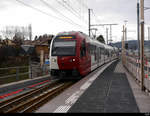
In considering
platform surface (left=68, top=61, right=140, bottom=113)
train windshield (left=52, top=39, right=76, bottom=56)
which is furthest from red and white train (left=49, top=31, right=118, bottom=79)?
platform surface (left=68, top=61, right=140, bottom=113)

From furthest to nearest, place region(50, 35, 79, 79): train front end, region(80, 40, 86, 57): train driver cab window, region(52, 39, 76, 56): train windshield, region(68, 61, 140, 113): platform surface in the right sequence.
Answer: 1. region(80, 40, 86, 57): train driver cab window
2. region(52, 39, 76, 56): train windshield
3. region(50, 35, 79, 79): train front end
4. region(68, 61, 140, 113): platform surface

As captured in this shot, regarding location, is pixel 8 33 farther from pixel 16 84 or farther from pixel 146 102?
pixel 146 102

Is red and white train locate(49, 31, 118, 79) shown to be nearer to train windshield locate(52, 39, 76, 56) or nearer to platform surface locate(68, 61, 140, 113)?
train windshield locate(52, 39, 76, 56)

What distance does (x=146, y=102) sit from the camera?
21.7ft

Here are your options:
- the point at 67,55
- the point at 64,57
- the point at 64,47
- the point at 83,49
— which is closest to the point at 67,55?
the point at 67,55

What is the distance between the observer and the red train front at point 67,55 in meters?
11.3

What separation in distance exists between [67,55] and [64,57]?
0.22 m

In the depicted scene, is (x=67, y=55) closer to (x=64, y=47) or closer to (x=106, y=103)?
(x=64, y=47)

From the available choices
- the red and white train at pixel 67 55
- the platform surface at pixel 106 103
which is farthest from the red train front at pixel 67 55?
the platform surface at pixel 106 103

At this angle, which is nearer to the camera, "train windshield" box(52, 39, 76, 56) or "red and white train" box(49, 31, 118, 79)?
"red and white train" box(49, 31, 118, 79)

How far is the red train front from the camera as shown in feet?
37.0

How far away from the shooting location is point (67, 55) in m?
11.3

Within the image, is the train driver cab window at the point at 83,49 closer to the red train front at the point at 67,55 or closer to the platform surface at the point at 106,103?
the red train front at the point at 67,55

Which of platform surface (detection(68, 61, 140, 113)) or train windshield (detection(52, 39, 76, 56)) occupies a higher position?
train windshield (detection(52, 39, 76, 56))
